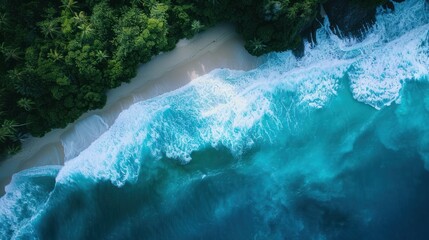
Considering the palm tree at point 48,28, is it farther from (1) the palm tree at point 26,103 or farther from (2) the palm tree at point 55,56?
(1) the palm tree at point 26,103

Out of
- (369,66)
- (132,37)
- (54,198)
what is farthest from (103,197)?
(369,66)

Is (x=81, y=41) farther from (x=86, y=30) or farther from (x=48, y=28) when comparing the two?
(x=48, y=28)

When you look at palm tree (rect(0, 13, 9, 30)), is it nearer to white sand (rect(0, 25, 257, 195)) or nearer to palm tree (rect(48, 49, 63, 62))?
palm tree (rect(48, 49, 63, 62))

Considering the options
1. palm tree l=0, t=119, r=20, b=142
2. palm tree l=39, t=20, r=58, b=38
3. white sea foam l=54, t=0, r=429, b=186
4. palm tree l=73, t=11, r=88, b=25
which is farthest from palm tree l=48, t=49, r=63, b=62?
white sea foam l=54, t=0, r=429, b=186

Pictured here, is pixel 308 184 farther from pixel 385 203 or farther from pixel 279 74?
pixel 279 74

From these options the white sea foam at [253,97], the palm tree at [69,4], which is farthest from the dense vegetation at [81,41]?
the white sea foam at [253,97]
